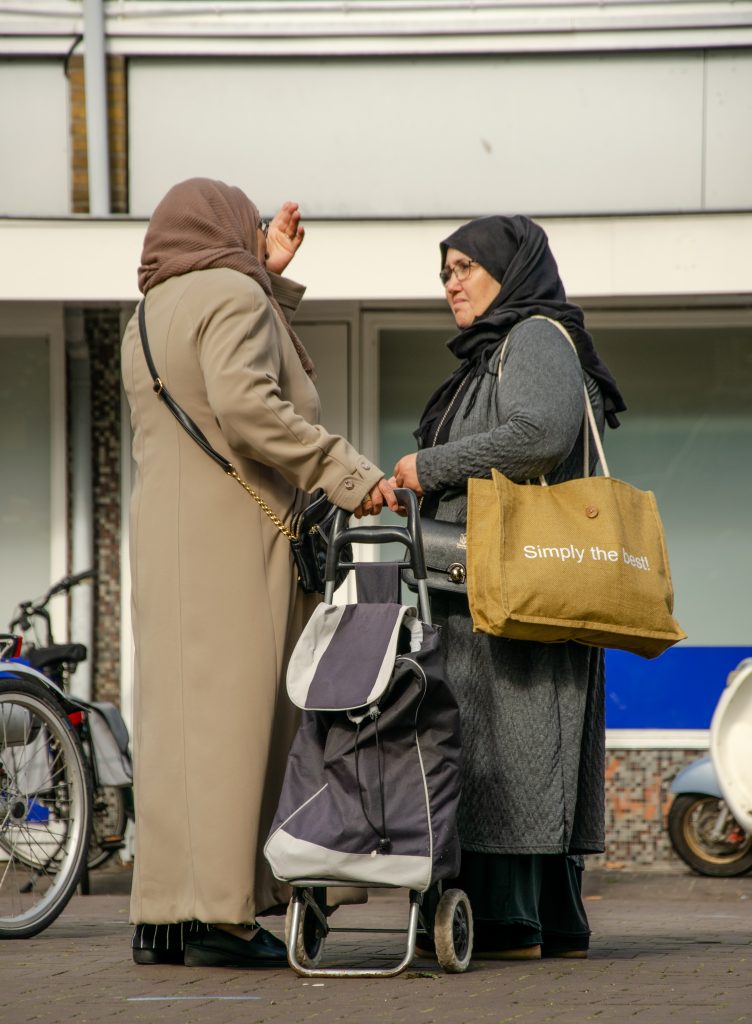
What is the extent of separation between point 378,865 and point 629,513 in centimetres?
125

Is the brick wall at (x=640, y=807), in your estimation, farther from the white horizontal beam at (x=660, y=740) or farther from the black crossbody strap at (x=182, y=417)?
the black crossbody strap at (x=182, y=417)

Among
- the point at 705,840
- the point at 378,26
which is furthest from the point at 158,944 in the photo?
the point at 378,26

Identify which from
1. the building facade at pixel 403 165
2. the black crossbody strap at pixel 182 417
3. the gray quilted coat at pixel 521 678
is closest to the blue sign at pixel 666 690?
A: the building facade at pixel 403 165

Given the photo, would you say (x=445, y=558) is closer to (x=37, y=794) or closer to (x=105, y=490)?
(x=37, y=794)

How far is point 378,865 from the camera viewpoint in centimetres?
396

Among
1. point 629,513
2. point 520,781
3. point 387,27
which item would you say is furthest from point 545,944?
point 387,27

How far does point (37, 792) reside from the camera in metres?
5.54

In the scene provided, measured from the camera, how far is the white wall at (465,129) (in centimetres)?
823

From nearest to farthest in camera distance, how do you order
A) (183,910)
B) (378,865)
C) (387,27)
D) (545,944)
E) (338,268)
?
(378,865) → (183,910) → (545,944) → (338,268) → (387,27)

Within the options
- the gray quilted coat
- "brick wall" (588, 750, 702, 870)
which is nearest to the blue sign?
"brick wall" (588, 750, 702, 870)

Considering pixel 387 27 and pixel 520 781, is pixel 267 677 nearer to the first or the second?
pixel 520 781

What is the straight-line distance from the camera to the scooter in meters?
7.45

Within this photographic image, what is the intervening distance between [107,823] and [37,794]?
2689mm

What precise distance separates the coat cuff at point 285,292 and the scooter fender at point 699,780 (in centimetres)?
373
